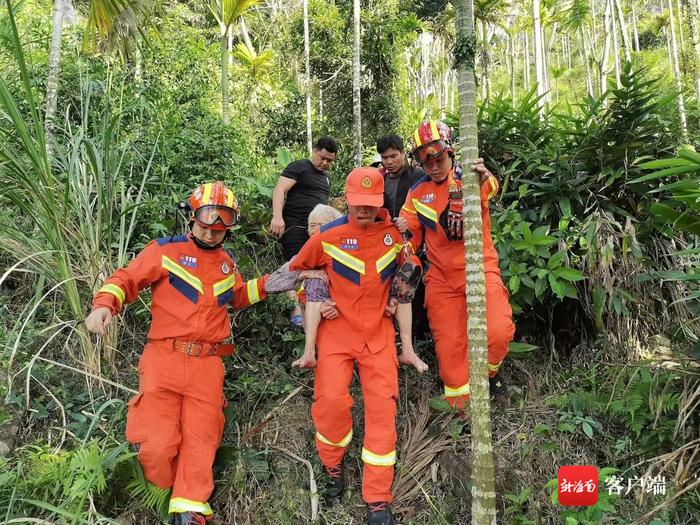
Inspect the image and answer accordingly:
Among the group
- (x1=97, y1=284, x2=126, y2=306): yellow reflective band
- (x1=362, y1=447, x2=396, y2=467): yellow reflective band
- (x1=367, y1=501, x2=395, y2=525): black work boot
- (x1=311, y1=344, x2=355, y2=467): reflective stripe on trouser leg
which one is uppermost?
(x1=97, y1=284, x2=126, y2=306): yellow reflective band

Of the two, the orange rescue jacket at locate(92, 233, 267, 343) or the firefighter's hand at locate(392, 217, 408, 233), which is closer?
the orange rescue jacket at locate(92, 233, 267, 343)

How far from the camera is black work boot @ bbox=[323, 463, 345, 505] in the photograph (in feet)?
10.3

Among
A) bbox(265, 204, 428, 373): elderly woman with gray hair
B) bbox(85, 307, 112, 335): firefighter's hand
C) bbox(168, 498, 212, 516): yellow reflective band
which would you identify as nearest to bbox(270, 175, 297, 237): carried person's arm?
bbox(265, 204, 428, 373): elderly woman with gray hair

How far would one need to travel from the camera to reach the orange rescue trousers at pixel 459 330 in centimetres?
331

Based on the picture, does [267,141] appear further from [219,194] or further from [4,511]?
[4,511]

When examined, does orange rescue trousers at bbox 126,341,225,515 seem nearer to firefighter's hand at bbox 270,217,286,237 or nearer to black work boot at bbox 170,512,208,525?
black work boot at bbox 170,512,208,525

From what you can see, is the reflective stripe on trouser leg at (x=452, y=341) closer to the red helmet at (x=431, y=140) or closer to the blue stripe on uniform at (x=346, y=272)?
the blue stripe on uniform at (x=346, y=272)

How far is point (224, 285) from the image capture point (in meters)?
3.32

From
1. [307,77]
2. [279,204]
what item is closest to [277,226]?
[279,204]

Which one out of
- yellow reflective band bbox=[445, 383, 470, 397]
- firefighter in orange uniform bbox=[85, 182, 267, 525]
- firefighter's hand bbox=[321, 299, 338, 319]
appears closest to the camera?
firefighter in orange uniform bbox=[85, 182, 267, 525]

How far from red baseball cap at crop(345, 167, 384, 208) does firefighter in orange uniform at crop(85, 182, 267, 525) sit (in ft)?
2.71

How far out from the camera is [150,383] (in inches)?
118

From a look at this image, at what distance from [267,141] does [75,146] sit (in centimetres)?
1021

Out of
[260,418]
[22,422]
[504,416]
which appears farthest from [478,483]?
[22,422]
